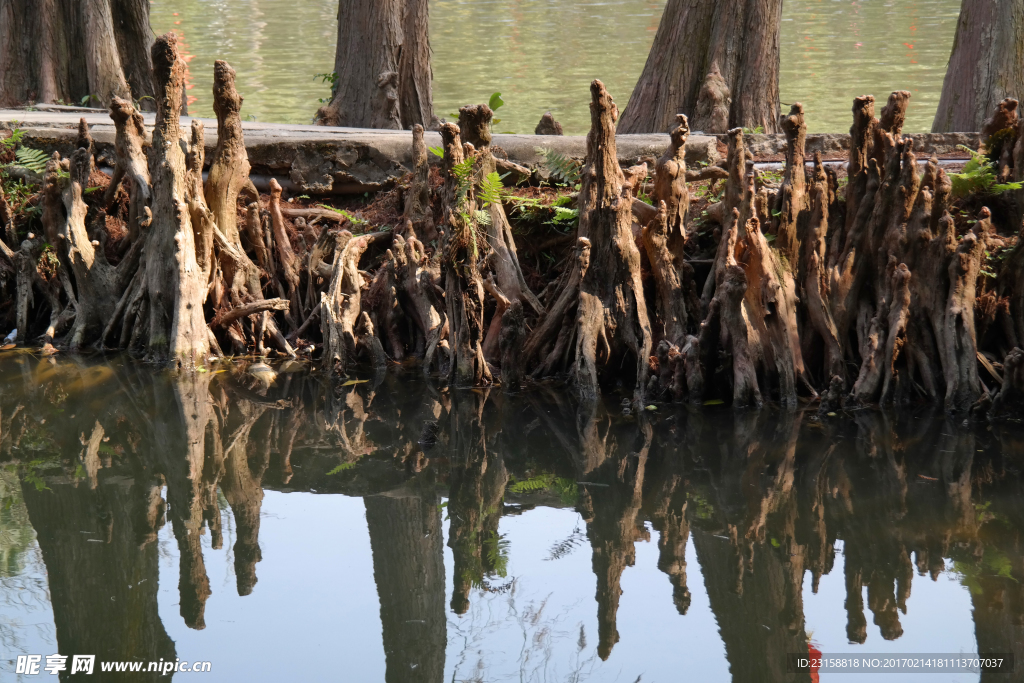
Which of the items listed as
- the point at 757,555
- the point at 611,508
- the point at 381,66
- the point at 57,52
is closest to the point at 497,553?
the point at 611,508

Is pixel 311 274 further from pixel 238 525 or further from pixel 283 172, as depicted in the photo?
pixel 238 525

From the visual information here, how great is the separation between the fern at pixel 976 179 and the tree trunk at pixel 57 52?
1028cm

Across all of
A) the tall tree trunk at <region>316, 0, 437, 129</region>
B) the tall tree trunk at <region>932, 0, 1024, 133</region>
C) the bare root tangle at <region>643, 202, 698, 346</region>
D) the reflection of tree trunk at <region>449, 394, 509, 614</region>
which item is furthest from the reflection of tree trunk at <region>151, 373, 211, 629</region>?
the tall tree trunk at <region>932, 0, 1024, 133</region>

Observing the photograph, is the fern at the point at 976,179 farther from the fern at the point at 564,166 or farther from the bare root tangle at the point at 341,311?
the bare root tangle at the point at 341,311

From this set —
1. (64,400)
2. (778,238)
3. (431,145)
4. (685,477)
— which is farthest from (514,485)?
(431,145)

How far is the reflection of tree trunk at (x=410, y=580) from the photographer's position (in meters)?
3.64

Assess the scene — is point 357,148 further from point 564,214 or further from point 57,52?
point 57,52

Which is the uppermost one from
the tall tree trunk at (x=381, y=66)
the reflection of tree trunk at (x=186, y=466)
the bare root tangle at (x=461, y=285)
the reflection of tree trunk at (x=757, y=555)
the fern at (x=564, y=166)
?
the tall tree trunk at (x=381, y=66)

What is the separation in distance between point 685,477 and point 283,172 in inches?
227

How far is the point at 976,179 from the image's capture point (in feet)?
23.5

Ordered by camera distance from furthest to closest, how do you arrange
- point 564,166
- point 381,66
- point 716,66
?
point 381,66 < point 716,66 < point 564,166

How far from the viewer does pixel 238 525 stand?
4.76 metres

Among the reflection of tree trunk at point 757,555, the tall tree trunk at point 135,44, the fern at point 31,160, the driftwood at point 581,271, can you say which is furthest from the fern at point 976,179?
the tall tree trunk at point 135,44

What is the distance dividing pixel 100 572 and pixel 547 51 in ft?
97.4
